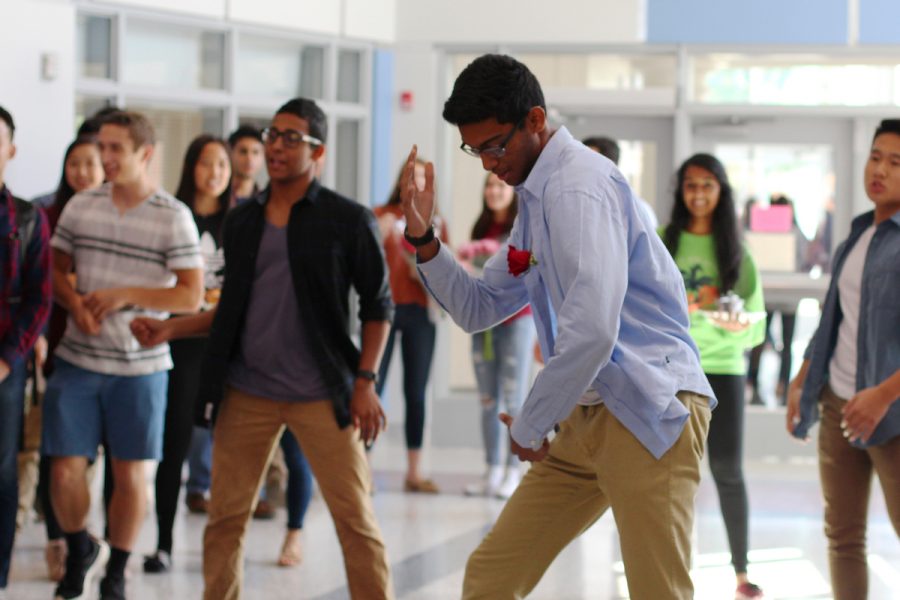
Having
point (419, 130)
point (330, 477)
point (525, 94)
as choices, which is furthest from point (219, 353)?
point (419, 130)

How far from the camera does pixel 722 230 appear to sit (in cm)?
492

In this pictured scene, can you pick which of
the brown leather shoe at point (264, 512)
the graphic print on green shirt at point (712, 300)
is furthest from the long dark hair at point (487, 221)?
the graphic print on green shirt at point (712, 300)

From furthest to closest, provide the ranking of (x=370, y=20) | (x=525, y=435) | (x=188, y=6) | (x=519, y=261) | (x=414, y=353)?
1. (x=370, y=20)
2. (x=188, y=6)
3. (x=414, y=353)
4. (x=519, y=261)
5. (x=525, y=435)

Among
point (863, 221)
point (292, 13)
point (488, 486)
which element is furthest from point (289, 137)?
point (292, 13)

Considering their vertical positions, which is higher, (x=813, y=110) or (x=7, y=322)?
(x=813, y=110)

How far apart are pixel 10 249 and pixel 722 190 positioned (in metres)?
2.59

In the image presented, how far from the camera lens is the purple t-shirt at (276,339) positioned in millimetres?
3912

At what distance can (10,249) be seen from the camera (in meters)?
4.18

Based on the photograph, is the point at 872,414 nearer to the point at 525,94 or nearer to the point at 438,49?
the point at 525,94

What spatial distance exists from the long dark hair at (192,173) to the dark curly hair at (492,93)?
3.26 m

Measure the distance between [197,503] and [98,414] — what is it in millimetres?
2085

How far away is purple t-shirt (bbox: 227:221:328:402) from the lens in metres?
3.91

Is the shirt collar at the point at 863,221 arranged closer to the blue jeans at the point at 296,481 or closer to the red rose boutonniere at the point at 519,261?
the red rose boutonniere at the point at 519,261

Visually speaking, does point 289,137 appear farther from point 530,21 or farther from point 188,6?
point 530,21
